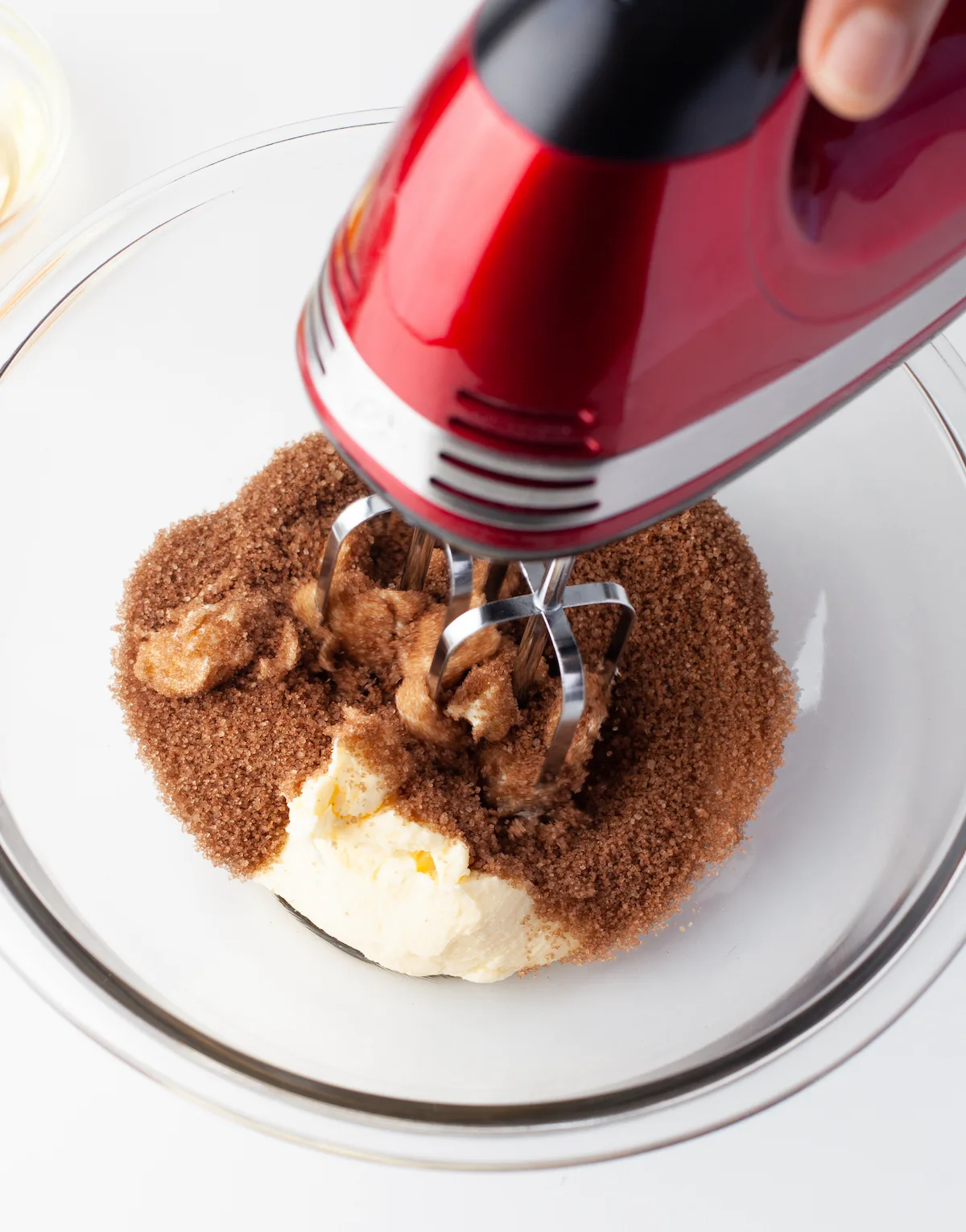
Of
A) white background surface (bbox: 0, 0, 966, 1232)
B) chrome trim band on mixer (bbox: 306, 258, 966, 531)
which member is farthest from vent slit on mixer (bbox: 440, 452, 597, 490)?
white background surface (bbox: 0, 0, 966, 1232)

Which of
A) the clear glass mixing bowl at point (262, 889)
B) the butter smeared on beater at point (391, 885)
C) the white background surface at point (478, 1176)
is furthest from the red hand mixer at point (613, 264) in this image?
the white background surface at point (478, 1176)

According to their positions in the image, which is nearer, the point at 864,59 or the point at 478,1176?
the point at 864,59

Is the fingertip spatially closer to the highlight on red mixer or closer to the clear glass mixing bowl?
the highlight on red mixer

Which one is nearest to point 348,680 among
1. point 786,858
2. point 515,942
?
point 515,942

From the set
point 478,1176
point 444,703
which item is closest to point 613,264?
point 444,703

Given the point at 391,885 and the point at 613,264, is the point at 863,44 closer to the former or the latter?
the point at 613,264

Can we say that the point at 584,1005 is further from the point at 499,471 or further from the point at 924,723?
the point at 499,471

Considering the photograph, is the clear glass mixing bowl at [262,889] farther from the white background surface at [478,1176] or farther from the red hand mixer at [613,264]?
the red hand mixer at [613,264]

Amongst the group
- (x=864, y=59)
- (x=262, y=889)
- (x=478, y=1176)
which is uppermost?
(x=262, y=889)
